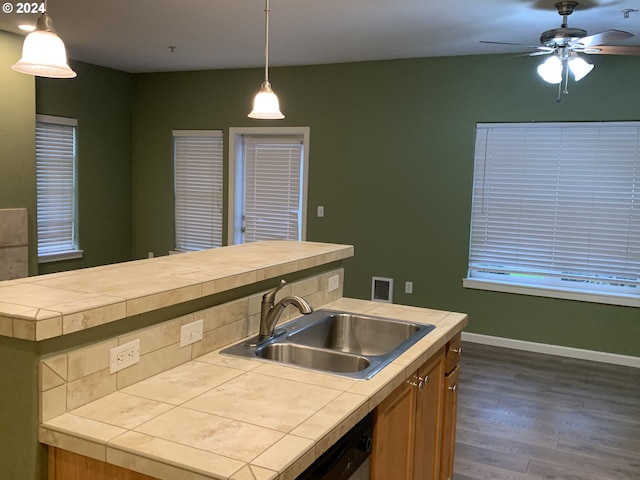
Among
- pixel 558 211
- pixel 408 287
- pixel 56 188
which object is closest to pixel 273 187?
pixel 408 287

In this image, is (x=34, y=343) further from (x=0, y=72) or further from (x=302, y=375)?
(x=0, y=72)

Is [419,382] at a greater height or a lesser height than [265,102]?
lesser

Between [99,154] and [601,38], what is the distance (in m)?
5.38

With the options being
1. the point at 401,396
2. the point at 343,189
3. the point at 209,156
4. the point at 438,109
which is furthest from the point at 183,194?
the point at 401,396

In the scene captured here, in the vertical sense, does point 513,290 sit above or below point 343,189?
below

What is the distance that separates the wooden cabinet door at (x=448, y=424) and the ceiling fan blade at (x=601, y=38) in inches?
91.1

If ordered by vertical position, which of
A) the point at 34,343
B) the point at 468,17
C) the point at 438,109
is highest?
the point at 468,17

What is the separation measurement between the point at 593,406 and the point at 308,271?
258 cm

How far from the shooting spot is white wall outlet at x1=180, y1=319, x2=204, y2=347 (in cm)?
194

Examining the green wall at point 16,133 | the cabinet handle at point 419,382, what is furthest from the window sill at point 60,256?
the cabinet handle at point 419,382

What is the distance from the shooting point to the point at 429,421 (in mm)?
2400

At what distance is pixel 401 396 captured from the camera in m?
2.06

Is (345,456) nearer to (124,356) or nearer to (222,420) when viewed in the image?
(222,420)

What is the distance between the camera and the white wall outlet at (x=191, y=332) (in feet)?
6.37
